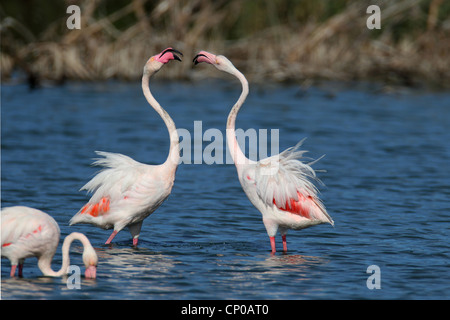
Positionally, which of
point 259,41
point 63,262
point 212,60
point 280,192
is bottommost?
point 63,262

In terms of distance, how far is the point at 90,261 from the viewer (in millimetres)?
6406

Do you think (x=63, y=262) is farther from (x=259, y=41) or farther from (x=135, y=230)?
(x=259, y=41)

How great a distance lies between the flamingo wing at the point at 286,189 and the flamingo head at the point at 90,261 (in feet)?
6.37

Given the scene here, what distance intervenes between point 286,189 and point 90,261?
7.12ft

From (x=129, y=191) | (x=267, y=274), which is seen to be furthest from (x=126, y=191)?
(x=267, y=274)

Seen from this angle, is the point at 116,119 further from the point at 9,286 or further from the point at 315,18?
the point at 9,286

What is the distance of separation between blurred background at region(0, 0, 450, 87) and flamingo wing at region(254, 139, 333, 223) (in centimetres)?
1273

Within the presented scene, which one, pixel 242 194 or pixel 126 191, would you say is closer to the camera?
pixel 126 191

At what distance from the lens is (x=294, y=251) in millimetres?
8023

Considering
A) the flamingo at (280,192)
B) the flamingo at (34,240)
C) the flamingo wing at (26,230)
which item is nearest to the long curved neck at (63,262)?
the flamingo at (34,240)

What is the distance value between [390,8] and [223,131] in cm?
652

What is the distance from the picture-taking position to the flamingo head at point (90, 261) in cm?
638

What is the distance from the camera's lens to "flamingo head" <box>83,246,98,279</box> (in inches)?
251

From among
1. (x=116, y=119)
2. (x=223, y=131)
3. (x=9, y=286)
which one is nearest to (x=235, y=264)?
(x=9, y=286)
